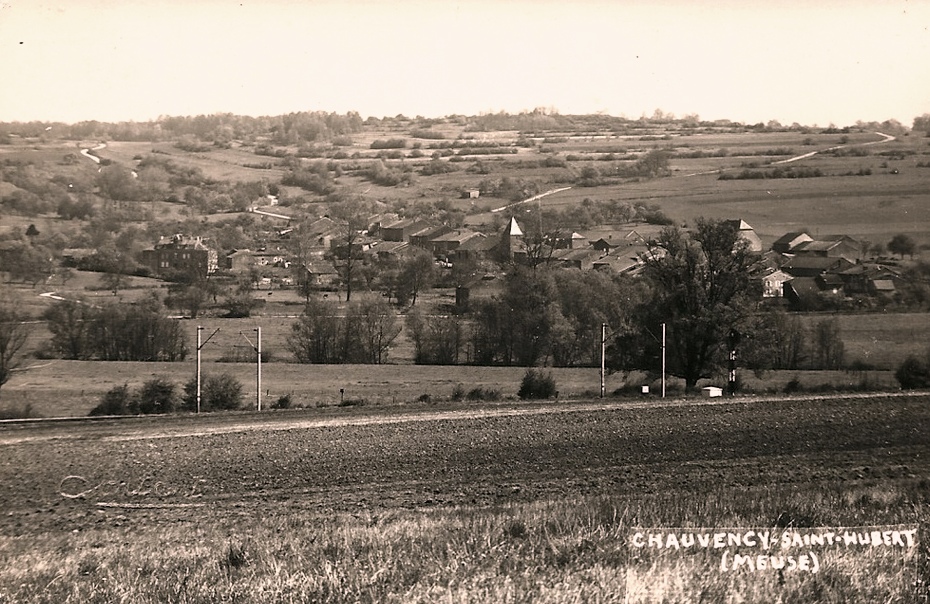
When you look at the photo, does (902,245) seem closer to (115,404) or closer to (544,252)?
(544,252)

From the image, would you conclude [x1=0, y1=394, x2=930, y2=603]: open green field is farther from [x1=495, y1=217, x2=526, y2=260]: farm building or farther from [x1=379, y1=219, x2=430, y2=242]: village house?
[x1=379, y1=219, x2=430, y2=242]: village house

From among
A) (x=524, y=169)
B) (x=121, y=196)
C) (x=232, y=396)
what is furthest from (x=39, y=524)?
(x=524, y=169)

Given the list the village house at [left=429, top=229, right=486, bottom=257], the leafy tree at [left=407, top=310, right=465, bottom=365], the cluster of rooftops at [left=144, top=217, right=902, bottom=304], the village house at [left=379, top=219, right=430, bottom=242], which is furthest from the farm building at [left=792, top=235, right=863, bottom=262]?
the village house at [left=379, top=219, right=430, bottom=242]

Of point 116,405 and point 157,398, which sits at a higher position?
point 157,398

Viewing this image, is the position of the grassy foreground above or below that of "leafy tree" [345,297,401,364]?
above

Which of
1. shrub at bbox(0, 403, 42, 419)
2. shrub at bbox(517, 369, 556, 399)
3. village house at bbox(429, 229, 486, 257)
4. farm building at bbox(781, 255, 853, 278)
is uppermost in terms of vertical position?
village house at bbox(429, 229, 486, 257)

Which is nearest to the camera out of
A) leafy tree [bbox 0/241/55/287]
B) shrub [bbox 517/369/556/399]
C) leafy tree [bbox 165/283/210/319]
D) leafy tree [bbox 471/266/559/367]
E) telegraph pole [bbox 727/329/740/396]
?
shrub [bbox 517/369/556/399]

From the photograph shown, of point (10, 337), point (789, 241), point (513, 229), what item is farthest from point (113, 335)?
point (789, 241)
